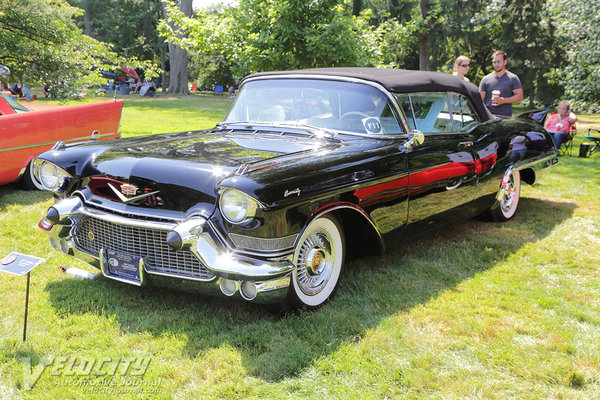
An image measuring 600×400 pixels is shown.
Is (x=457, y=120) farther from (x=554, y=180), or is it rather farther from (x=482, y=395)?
(x=554, y=180)

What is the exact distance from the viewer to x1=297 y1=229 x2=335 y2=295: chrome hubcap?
3.28 m

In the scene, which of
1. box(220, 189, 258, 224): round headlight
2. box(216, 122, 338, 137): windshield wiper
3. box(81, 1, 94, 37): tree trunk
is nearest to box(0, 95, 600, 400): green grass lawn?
box(220, 189, 258, 224): round headlight

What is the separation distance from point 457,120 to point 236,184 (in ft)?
8.87

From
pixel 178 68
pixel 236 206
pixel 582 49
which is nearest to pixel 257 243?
pixel 236 206

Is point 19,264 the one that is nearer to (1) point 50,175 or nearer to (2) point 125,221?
(2) point 125,221

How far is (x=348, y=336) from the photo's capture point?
10.1ft

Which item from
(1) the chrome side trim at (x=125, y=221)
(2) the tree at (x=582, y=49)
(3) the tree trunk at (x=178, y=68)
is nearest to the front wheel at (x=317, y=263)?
(1) the chrome side trim at (x=125, y=221)

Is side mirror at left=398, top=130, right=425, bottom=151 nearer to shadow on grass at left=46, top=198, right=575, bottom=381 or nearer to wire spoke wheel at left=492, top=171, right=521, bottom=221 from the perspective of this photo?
shadow on grass at left=46, top=198, right=575, bottom=381

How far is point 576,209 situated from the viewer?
6.35 m

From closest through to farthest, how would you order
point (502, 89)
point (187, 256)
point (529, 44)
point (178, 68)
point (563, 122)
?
1. point (187, 256)
2. point (502, 89)
3. point (563, 122)
4. point (529, 44)
5. point (178, 68)

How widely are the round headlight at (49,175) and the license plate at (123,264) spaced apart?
0.76 metres

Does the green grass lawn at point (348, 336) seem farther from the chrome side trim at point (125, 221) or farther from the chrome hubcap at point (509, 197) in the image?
the chrome hubcap at point (509, 197)

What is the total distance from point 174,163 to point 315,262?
1.05m

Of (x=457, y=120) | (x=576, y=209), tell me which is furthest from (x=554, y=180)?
(x=457, y=120)
